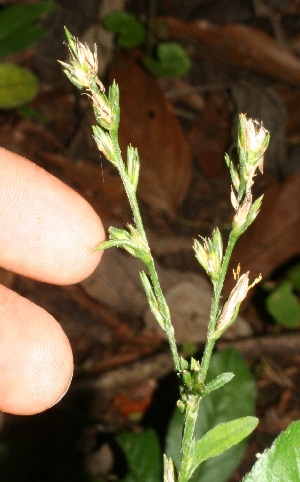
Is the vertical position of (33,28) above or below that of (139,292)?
above

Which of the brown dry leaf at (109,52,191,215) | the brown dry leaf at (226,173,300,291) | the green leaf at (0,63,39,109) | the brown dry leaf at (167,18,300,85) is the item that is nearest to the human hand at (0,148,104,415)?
the brown dry leaf at (226,173,300,291)

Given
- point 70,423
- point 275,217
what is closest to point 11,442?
point 70,423

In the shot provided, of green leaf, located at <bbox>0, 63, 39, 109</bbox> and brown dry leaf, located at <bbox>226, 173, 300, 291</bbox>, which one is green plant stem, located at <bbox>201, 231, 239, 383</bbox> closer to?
brown dry leaf, located at <bbox>226, 173, 300, 291</bbox>

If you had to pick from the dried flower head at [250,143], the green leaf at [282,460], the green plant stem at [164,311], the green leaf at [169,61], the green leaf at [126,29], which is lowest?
the green leaf at [169,61]

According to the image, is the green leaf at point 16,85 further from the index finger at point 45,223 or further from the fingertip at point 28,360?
the fingertip at point 28,360

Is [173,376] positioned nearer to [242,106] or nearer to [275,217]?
[275,217]

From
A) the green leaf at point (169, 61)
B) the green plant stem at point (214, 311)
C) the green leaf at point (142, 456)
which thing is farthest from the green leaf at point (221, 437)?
the green leaf at point (169, 61)
